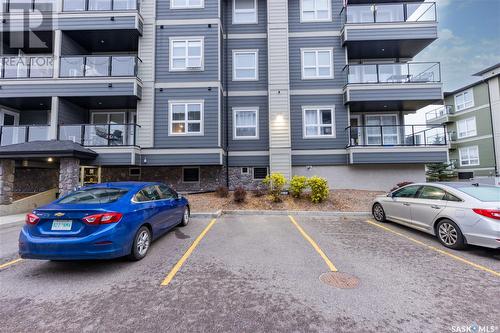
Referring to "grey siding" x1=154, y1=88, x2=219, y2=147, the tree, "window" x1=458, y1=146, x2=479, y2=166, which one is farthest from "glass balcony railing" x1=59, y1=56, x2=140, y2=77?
"window" x1=458, y1=146, x2=479, y2=166

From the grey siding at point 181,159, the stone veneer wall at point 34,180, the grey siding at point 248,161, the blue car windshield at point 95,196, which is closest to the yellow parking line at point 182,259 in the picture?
the blue car windshield at point 95,196

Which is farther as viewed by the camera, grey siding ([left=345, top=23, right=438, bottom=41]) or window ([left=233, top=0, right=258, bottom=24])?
window ([left=233, top=0, right=258, bottom=24])

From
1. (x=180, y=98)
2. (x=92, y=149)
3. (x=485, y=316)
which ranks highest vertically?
(x=180, y=98)

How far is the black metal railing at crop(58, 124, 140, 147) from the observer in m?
11.1

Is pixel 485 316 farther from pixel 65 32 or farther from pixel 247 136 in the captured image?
pixel 65 32

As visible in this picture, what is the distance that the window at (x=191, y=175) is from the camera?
13180mm

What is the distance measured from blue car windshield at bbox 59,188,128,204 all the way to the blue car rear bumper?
0.79 metres

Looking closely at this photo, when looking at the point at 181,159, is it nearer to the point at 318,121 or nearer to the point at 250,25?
the point at 318,121

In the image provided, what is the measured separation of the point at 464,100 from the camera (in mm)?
24125

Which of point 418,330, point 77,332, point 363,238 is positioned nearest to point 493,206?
point 363,238

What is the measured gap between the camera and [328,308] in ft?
9.75

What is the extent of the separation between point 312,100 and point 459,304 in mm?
12039

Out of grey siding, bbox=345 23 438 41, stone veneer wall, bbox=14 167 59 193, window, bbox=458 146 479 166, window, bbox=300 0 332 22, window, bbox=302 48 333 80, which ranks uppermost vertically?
window, bbox=300 0 332 22

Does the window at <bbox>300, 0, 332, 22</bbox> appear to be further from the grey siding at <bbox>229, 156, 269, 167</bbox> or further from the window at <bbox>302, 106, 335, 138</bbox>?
the grey siding at <bbox>229, 156, 269, 167</bbox>
